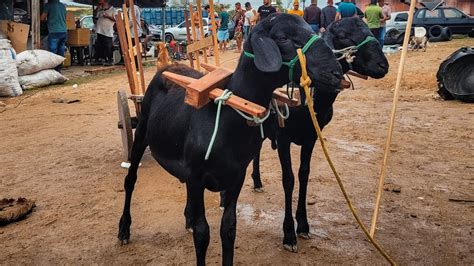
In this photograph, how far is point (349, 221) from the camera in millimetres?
4746

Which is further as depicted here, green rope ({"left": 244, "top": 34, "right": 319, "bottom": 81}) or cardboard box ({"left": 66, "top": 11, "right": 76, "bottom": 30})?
cardboard box ({"left": 66, "top": 11, "right": 76, "bottom": 30})

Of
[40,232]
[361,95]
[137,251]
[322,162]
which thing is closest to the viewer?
[137,251]

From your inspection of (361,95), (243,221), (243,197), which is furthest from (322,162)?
(361,95)

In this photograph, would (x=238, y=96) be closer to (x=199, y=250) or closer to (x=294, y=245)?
(x=199, y=250)

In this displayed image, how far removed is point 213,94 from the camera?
303 centimetres

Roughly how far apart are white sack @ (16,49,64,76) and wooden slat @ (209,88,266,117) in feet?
33.6

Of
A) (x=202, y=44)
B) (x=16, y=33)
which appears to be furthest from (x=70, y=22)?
(x=202, y=44)

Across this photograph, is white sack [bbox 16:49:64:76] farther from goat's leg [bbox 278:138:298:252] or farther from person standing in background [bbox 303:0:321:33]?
goat's leg [bbox 278:138:298:252]

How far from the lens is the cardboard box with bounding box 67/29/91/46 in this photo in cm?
1705

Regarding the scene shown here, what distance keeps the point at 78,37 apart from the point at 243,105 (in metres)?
15.7

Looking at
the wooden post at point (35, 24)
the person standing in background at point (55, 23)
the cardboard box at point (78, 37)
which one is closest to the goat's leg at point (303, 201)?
the wooden post at point (35, 24)

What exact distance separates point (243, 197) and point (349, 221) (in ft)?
4.15

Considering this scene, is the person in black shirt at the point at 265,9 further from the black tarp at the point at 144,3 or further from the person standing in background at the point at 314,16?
the black tarp at the point at 144,3

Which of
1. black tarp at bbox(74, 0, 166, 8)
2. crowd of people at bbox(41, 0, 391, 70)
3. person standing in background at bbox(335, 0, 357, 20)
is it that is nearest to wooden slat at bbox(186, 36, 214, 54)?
person standing in background at bbox(335, 0, 357, 20)
